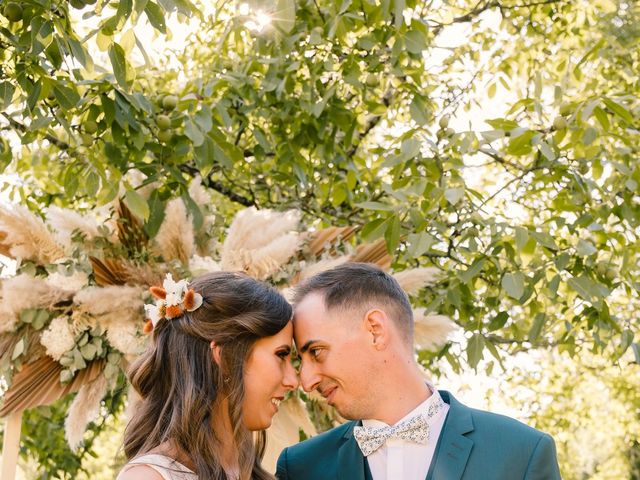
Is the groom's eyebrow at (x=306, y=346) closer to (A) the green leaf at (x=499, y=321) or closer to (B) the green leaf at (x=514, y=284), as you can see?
(B) the green leaf at (x=514, y=284)

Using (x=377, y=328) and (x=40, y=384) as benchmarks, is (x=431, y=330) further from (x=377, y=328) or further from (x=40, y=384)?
(x=40, y=384)

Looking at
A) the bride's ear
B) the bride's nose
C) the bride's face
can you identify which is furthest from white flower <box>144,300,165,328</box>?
the bride's nose

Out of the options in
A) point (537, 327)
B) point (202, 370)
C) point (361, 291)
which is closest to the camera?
point (202, 370)

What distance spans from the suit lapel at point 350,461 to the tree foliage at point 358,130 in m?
0.72

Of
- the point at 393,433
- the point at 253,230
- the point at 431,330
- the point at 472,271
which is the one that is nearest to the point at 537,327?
the point at 472,271

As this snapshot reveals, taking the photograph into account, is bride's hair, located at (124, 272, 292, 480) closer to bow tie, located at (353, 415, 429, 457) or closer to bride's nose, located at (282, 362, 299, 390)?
bride's nose, located at (282, 362, 299, 390)

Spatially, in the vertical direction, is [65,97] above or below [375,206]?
above

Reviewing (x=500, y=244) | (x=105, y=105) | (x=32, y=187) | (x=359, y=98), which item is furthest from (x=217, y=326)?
(x=32, y=187)

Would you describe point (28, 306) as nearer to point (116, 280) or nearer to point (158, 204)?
point (116, 280)

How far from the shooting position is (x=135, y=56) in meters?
4.95

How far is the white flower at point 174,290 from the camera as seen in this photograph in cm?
256

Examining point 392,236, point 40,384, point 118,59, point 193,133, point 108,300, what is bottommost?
point 40,384

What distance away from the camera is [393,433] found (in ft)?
8.41

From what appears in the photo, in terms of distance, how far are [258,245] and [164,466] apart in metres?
0.82
